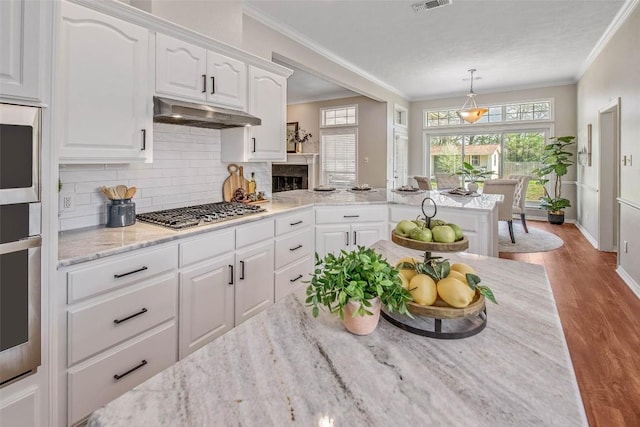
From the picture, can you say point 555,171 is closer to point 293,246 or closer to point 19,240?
point 293,246

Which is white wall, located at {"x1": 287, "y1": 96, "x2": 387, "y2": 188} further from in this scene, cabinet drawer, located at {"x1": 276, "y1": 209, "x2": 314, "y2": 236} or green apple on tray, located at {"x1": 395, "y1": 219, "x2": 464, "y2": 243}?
green apple on tray, located at {"x1": 395, "y1": 219, "x2": 464, "y2": 243}

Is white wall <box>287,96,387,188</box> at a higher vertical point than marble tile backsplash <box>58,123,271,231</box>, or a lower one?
higher

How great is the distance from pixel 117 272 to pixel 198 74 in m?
1.53

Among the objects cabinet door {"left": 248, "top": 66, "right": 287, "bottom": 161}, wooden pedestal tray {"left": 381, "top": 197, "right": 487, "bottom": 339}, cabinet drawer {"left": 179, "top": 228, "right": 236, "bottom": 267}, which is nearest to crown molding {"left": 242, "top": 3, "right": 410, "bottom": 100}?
cabinet door {"left": 248, "top": 66, "right": 287, "bottom": 161}

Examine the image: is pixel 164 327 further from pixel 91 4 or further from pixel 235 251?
pixel 91 4

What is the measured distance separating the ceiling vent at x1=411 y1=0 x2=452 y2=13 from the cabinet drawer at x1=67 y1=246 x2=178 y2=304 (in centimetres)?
353

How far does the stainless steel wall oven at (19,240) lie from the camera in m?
1.20

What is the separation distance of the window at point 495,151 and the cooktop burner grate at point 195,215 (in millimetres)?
7239

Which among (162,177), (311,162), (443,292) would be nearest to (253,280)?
(162,177)

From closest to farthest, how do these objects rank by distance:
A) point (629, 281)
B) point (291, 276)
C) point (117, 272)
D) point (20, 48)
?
point (20, 48), point (117, 272), point (291, 276), point (629, 281)

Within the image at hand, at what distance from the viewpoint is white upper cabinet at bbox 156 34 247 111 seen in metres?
2.31

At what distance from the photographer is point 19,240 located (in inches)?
49.3

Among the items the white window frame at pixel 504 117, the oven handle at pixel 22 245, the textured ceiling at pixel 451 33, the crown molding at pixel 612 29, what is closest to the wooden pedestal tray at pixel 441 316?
the oven handle at pixel 22 245

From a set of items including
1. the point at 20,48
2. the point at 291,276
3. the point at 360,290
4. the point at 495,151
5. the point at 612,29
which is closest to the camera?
the point at 360,290
